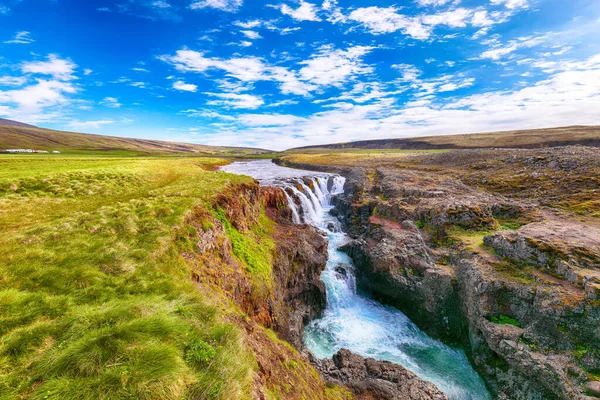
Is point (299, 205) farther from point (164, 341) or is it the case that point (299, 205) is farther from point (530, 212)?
point (164, 341)

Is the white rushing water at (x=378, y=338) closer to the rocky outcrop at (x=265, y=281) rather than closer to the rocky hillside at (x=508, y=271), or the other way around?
the rocky hillside at (x=508, y=271)

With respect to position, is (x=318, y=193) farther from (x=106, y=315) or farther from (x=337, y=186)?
(x=106, y=315)

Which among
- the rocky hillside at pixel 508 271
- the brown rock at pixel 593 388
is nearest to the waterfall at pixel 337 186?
the rocky hillside at pixel 508 271

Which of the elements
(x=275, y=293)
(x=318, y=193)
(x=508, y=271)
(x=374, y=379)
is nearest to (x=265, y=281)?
(x=275, y=293)

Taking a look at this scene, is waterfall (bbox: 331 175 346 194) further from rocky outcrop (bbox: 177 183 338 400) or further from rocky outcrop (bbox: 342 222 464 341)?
rocky outcrop (bbox: 342 222 464 341)

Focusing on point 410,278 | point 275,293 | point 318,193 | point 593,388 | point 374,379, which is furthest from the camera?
point 318,193

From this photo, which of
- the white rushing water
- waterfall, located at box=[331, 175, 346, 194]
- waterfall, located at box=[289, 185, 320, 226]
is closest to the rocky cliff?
the white rushing water
